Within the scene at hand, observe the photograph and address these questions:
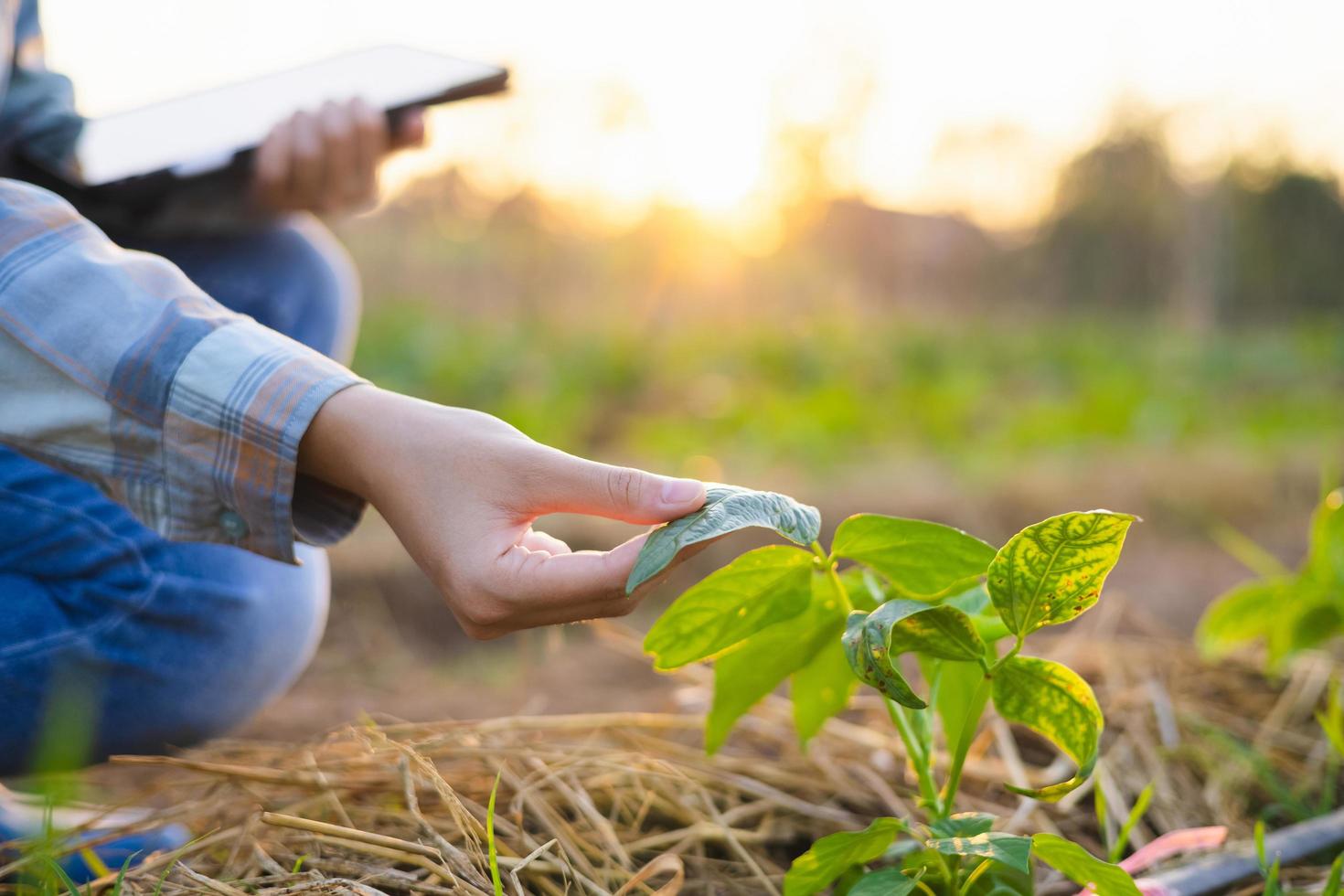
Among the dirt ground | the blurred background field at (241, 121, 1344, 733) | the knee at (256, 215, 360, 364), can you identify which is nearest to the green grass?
the blurred background field at (241, 121, 1344, 733)

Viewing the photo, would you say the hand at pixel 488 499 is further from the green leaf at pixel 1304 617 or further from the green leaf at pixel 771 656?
the green leaf at pixel 1304 617

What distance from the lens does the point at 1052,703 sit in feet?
1.98

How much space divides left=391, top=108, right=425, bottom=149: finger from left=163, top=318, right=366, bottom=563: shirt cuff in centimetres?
57

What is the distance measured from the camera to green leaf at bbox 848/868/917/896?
581 millimetres

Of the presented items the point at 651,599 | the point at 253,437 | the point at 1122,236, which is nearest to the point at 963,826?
the point at 253,437

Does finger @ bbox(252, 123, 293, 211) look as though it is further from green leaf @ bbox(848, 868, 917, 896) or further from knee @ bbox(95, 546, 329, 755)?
green leaf @ bbox(848, 868, 917, 896)

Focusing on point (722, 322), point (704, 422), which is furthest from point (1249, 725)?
point (722, 322)

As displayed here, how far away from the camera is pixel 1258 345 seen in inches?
313

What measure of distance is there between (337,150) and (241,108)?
0.19m

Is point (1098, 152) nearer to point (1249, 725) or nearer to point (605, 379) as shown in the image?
point (605, 379)

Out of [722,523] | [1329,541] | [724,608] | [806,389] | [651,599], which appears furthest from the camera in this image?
[806,389]

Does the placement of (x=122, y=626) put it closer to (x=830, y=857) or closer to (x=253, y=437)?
(x=253, y=437)

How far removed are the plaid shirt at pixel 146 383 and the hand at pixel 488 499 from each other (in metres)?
0.04

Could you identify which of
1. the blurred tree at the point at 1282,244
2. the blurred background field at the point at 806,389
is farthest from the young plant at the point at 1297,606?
the blurred tree at the point at 1282,244
